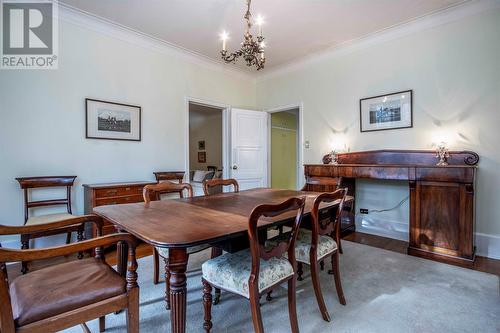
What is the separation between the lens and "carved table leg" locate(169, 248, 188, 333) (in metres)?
1.18

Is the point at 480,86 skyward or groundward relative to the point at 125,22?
groundward

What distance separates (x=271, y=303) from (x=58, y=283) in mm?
1366

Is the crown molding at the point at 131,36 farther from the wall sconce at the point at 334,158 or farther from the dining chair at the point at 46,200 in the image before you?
the wall sconce at the point at 334,158

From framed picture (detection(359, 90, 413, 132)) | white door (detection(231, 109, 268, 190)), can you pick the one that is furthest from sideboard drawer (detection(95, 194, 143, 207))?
framed picture (detection(359, 90, 413, 132))

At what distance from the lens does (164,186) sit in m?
2.29

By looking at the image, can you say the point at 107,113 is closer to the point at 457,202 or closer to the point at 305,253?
the point at 305,253

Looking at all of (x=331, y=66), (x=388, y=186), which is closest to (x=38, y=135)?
(x=331, y=66)

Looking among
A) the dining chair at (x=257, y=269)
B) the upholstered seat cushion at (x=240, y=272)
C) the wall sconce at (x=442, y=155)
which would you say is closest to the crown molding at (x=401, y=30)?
the wall sconce at (x=442, y=155)

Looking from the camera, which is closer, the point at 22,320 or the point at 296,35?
the point at 22,320

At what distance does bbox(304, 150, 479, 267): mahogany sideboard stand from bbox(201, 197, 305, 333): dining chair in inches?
59.5

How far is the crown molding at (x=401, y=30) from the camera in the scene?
283 cm

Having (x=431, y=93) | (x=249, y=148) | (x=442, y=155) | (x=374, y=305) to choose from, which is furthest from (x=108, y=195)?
(x=431, y=93)

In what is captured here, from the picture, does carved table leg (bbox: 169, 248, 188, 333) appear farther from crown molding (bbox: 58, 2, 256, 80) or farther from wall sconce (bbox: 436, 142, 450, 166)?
crown molding (bbox: 58, 2, 256, 80)

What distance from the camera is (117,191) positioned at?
10.0 ft
